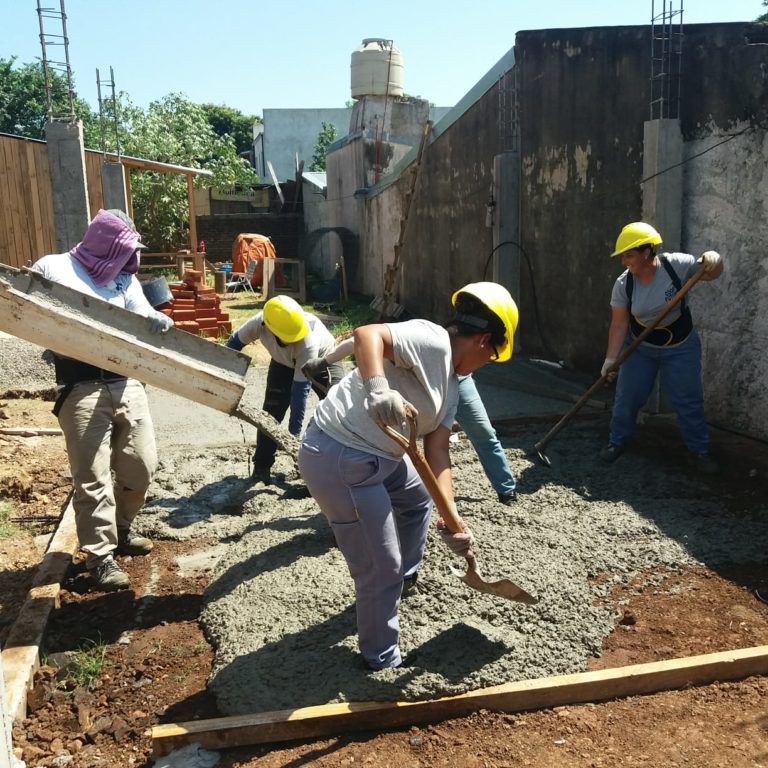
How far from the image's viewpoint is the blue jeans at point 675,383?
536cm

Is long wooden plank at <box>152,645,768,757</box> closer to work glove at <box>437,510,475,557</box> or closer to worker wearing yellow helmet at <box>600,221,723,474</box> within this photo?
work glove at <box>437,510,475,557</box>

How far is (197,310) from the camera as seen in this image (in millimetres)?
11875

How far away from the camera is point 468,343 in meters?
2.89

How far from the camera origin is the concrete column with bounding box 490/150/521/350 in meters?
9.38

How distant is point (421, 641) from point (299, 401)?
2536mm

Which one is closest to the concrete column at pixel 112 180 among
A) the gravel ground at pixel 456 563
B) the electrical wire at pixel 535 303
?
the electrical wire at pixel 535 303

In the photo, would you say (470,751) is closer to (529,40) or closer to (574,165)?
(574,165)

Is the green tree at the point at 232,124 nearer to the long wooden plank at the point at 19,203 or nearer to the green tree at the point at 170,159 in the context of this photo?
the green tree at the point at 170,159

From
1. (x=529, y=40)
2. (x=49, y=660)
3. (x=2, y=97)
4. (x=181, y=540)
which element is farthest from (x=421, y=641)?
(x=2, y=97)

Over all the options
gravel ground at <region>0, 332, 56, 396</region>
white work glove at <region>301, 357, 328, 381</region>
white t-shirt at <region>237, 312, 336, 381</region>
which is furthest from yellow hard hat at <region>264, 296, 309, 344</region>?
gravel ground at <region>0, 332, 56, 396</region>

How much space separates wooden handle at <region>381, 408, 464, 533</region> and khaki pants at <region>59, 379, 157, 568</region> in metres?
1.92

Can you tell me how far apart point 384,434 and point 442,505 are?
1.07 feet

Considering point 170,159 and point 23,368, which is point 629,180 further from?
point 170,159

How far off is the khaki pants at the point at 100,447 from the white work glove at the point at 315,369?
3.18ft
